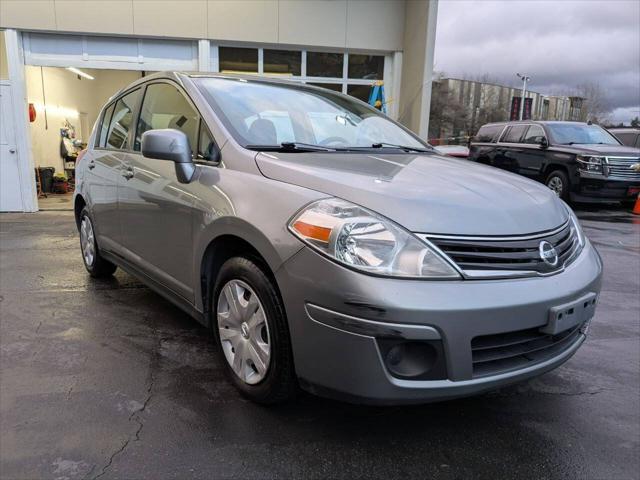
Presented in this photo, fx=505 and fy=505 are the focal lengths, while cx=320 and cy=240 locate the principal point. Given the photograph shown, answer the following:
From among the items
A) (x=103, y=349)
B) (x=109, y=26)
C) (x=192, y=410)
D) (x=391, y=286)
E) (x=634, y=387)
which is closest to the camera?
(x=391, y=286)

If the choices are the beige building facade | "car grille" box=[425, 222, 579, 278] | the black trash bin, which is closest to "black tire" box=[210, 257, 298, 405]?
"car grille" box=[425, 222, 579, 278]

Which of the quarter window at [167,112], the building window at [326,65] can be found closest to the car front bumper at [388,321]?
the quarter window at [167,112]

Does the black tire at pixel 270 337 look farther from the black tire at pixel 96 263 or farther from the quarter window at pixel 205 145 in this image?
the black tire at pixel 96 263

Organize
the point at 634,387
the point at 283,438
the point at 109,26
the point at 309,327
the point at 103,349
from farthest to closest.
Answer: the point at 109,26
the point at 103,349
the point at 634,387
the point at 283,438
the point at 309,327

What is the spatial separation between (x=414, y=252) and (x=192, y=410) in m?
1.42

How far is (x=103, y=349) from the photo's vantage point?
3244 millimetres

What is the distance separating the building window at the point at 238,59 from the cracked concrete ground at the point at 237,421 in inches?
287

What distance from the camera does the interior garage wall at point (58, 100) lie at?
40.6ft

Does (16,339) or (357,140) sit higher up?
(357,140)

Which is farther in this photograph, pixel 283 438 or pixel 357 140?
pixel 357 140

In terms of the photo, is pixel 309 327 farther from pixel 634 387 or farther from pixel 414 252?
pixel 634 387

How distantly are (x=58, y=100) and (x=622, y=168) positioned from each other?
14.2m

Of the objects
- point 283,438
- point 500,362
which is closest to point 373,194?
point 500,362

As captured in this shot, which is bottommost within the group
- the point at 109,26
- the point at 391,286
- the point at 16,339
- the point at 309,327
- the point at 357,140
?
the point at 16,339
